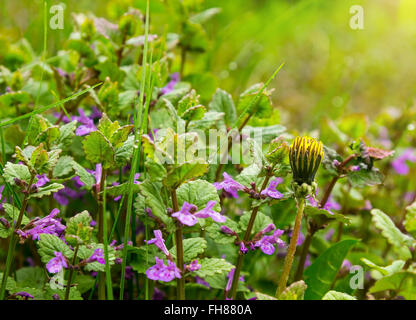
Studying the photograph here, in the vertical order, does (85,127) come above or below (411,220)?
above

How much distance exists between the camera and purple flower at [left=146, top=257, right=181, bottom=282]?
2.67 feet

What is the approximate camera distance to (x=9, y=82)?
129 centimetres

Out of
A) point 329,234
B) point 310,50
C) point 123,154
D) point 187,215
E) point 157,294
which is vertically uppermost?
point 310,50

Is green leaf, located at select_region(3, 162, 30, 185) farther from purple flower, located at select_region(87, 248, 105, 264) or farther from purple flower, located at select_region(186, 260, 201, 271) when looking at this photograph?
purple flower, located at select_region(186, 260, 201, 271)

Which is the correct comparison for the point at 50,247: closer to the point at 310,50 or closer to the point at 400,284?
the point at 400,284

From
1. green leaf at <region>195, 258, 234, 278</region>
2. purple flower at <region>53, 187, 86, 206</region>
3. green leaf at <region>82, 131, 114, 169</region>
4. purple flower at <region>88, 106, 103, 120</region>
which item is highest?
purple flower at <region>88, 106, 103, 120</region>

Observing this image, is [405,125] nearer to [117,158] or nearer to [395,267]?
[395,267]

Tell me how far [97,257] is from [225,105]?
49 cm

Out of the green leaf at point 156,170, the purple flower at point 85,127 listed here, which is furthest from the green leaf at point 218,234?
the purple flower at point 85,127

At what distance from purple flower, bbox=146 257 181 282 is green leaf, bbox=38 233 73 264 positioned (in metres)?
0.18

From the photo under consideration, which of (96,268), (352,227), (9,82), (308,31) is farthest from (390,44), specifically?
(96,268)

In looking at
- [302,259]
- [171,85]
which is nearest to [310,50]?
[171,85]

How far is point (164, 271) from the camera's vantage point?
0.83m

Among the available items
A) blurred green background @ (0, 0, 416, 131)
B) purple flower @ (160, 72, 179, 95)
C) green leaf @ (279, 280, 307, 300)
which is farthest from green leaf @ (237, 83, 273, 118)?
blurred green background @ (0, 0, 416, 131)
